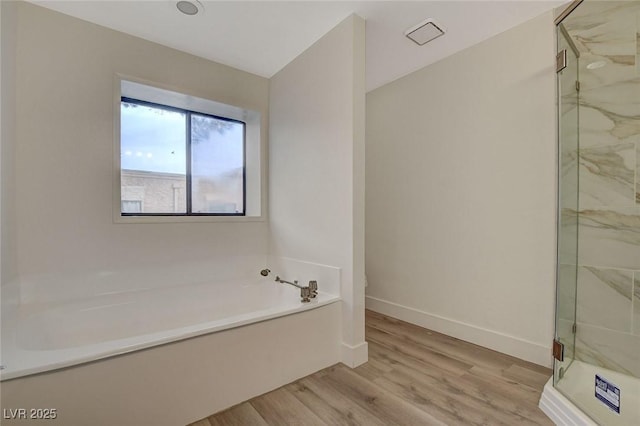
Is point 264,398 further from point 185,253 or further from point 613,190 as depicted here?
point 613,190

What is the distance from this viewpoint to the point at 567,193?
178cm

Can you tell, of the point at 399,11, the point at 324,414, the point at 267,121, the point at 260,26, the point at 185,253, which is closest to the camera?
the point at 324,414

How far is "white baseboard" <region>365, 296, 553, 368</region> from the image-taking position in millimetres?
1961

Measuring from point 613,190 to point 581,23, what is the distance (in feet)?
3.42

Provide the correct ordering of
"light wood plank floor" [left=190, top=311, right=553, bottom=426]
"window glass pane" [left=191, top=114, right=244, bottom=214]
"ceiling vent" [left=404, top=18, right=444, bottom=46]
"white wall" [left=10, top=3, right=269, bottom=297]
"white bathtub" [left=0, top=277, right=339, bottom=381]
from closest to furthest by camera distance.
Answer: "white bathtub" [left=0, top=277, right=339, bottom=381]
"light wood plank floor" [left=190, top=311, right=553, bottom=426]
"white wall" [left=10, top=3, right=269, bottom=297]
"ceiling vent" [left=404, top=18, right=444, bottom=46]
"window glass pane" [left=191, top=114, right=244, bottom=214]

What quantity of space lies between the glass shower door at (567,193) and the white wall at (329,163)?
1209mm

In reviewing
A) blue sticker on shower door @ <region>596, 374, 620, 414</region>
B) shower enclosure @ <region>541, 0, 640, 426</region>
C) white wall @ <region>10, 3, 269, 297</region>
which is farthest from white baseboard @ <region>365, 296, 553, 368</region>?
white wall @ <region>10, 3, 269, 297</region>

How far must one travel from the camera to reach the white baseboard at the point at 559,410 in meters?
1.32

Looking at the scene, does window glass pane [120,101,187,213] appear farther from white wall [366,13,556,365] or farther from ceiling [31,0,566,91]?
white wall [366,13,556,365]

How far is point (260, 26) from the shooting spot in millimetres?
2133

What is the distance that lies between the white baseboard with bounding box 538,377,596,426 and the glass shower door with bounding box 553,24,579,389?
341 millimetres

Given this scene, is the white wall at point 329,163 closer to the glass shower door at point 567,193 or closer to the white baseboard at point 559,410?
the white baseboard at point 559,410

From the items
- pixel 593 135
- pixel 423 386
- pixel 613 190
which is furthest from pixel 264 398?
pixel 593 135

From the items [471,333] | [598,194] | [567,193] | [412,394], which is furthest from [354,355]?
[598,194]
